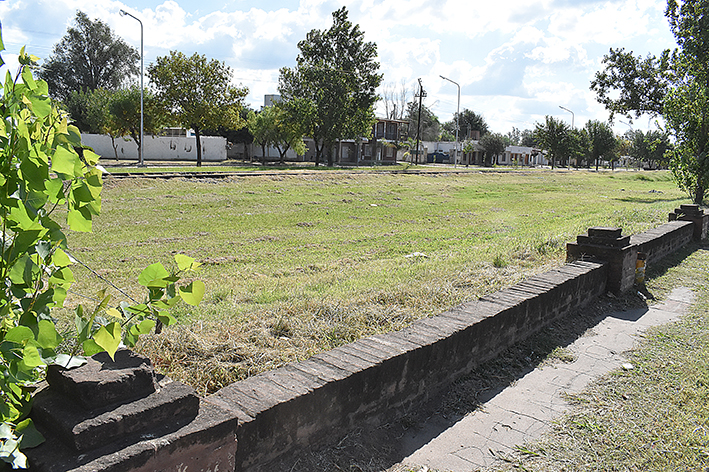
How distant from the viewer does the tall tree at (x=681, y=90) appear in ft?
52.4

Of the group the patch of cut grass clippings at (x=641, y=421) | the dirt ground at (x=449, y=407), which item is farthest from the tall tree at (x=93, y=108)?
the patch of cut grass clippings at (x=641, y=421)

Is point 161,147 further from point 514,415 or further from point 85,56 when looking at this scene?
point 514,415

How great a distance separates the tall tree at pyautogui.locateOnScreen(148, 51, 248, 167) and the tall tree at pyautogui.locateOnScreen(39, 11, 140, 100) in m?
28.6

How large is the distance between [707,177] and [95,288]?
15.6 metres

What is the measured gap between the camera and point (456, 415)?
3.83 metres

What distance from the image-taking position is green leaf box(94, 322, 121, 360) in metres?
1.93

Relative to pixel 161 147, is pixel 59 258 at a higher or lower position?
lower

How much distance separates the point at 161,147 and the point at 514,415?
5318 centimetres

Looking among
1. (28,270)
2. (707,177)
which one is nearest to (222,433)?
(28,270)

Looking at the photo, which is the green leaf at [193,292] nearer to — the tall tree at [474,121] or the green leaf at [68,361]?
the green leaf at [68,361]

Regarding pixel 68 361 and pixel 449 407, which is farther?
pixel 449 407

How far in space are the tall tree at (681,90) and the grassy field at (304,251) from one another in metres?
3.54

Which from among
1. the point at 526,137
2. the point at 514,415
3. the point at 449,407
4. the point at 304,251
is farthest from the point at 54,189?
the point at 526,137

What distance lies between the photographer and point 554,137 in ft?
241
